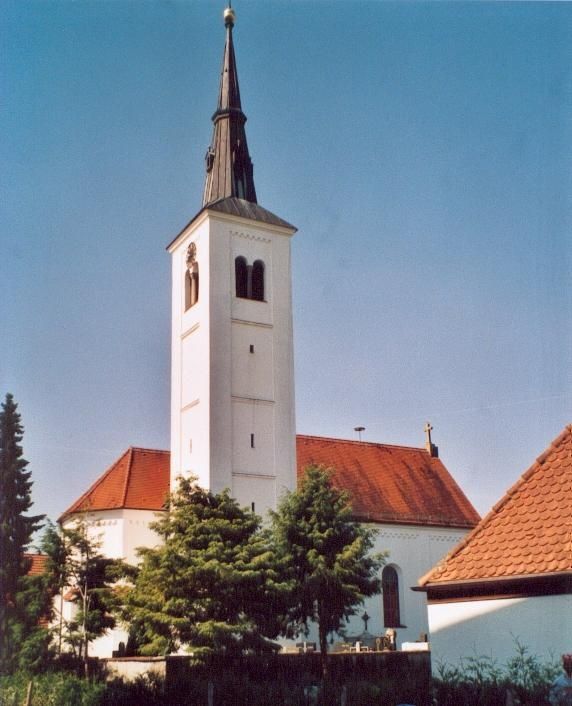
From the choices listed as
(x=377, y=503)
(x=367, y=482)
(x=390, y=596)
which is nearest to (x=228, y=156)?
(x=367, y=482)

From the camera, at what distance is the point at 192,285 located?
1449 inches

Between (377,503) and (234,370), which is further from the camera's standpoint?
(377,503)

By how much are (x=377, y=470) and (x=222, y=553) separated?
63.6 ft

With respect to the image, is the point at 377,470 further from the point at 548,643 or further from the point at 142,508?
the point at 548,643

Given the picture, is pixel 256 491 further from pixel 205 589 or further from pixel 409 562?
pixel 205 589

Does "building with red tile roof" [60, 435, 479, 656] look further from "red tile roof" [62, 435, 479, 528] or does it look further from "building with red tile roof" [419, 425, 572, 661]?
"building with red tile roof" [419, 425, 572, 661]

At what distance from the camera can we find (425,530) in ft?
128

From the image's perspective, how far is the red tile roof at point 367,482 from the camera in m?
35.3

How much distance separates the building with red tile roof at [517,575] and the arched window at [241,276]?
2232 centimetres

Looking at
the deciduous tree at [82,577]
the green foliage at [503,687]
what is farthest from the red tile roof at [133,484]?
the green foliage at [503,687]

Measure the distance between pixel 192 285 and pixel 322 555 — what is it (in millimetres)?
15685

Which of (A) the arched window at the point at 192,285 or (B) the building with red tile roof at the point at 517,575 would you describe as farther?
(A) the arched window at the point at 192,285

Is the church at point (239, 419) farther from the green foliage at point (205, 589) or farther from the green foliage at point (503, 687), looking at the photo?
the green foliage at point (503, 687)

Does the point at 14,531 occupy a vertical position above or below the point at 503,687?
above
